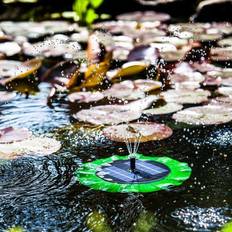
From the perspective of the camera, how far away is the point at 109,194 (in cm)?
223

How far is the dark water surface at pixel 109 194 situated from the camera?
2.01 meters

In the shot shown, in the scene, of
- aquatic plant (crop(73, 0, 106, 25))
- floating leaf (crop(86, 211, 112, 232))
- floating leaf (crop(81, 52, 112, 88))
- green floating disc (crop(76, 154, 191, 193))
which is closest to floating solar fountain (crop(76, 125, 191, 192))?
green floating disc (crop(76, 154, 191, 193))

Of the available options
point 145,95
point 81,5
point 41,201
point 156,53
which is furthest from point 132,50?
point 41,201

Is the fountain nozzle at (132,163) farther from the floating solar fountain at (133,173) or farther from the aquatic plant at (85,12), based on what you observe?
the aquatic plant at (85,12)

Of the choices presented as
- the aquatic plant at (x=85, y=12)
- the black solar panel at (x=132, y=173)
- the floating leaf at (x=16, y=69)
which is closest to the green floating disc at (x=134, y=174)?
the black solar panel at (x=132, y=173)

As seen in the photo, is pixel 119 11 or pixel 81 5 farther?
pixel 119 11

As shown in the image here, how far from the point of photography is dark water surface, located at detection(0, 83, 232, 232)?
2.01 metres

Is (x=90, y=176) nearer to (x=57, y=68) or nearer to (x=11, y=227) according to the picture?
(x=11, y=227)

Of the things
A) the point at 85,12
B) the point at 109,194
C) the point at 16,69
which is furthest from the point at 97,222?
the point at 85,12

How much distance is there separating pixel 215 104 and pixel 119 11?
363 cm

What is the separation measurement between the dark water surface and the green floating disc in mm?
34

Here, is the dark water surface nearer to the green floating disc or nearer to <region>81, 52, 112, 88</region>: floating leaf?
the green floating disc

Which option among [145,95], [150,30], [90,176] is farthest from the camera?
[150,30]

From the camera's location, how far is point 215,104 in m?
3.11
